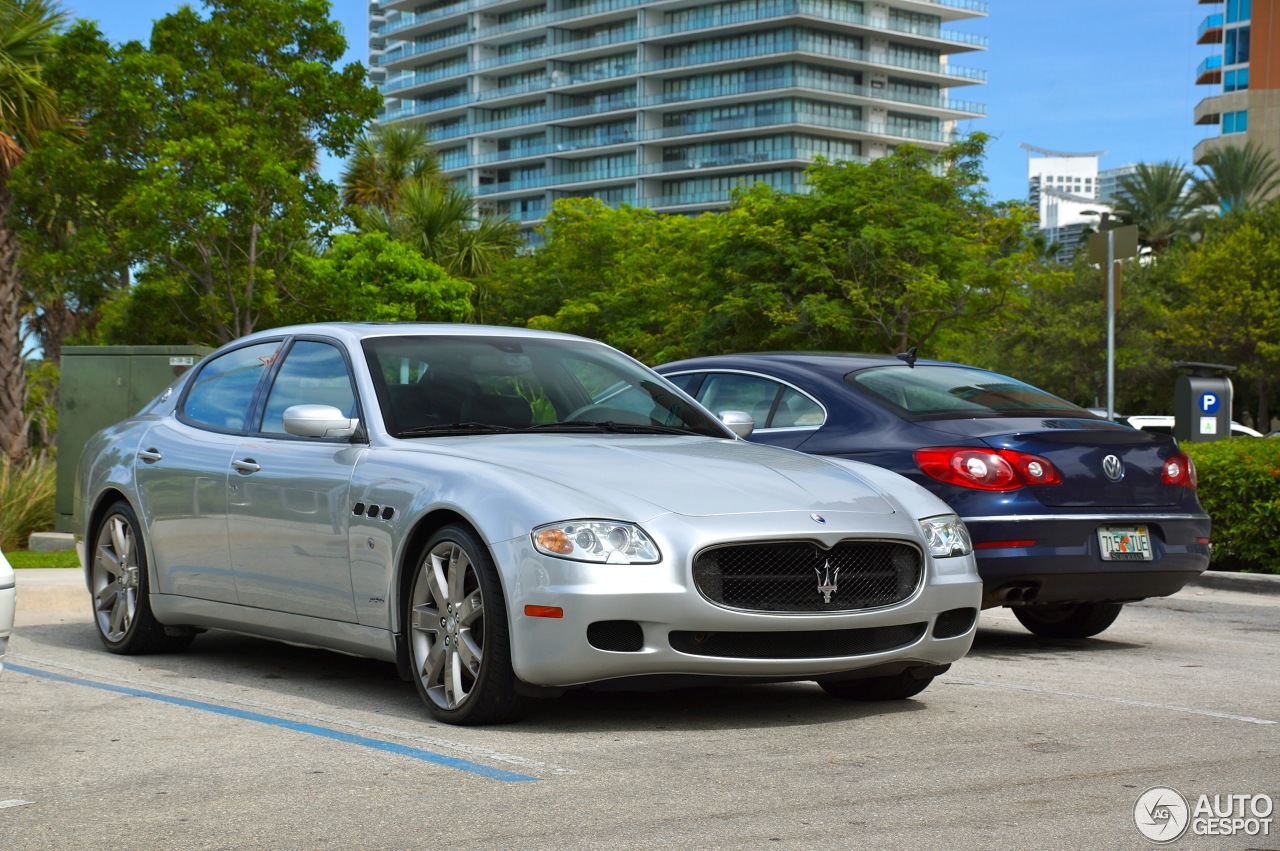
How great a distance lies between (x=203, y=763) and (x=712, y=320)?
120ft

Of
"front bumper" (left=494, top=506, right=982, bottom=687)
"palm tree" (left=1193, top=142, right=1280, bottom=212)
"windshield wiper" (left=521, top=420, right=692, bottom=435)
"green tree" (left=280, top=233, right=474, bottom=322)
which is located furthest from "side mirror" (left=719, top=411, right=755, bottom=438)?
"palm tree" (left=1193, top=142, right=1280, bottom=212)

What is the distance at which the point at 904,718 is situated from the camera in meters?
6.17

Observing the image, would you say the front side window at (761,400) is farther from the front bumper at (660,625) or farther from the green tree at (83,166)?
the green tree at (83,166)

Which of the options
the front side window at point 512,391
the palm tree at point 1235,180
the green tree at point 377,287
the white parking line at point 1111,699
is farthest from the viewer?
the palm tree at point 1235,180

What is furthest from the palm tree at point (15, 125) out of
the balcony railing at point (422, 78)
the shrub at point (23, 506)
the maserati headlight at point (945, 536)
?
the balcony railing at point (422, 78)

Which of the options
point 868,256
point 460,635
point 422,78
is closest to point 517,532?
point 460,635

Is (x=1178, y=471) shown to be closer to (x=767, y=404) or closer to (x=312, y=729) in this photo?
(x=767, y=404)

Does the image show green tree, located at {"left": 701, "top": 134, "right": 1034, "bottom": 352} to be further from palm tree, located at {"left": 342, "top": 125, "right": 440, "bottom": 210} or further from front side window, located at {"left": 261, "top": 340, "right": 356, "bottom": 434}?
front side window, located at {"left": 261, "top": 340, "right": 356, "bottom": 434}

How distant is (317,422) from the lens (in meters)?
6.49

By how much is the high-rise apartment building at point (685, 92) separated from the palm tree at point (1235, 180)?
36427 mm

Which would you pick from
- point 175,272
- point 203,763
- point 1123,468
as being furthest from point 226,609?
point 175,272

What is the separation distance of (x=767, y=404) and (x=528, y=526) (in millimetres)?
3606

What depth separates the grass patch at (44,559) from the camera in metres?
13.2

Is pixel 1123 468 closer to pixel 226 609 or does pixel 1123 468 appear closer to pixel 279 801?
→ pixel 226 609
